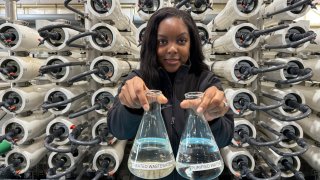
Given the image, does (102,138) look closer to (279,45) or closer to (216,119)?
(216,119)

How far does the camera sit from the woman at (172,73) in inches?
34.0

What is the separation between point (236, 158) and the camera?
71.4 inches

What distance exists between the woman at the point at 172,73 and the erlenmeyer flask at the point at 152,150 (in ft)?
0.35

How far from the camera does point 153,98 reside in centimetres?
66

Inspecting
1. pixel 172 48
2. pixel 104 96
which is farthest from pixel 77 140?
pixel 172 48

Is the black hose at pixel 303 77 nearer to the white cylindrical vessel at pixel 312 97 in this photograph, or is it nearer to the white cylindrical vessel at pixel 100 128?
the white cylindrical vessel at pixel 312 97

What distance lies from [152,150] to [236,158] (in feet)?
4.11

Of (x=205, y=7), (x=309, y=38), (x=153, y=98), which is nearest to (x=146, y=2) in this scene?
(x=205, y=7)

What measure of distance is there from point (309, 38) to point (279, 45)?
0.72 ft

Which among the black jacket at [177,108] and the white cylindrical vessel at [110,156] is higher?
the black jacket at [177,108]

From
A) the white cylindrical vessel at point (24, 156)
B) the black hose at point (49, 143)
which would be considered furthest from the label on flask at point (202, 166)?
the white cylindrical vessel at point (24, 156)

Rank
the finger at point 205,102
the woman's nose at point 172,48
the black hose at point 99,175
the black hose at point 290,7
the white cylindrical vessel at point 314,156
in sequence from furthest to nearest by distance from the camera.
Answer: the white cylindrical vessel at point 314,156 → the black hose at point 99,175 → the black hose at point 290,7 → the woman's nose at point 172,48 → the finger at point 205,102

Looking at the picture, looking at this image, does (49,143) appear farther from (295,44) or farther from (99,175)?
(295,44)

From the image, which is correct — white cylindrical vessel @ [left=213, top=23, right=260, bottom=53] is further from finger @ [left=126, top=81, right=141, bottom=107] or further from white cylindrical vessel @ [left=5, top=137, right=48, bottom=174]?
white cylindrical vessel @ [left=5, top=137, right=48, bottom=174]
